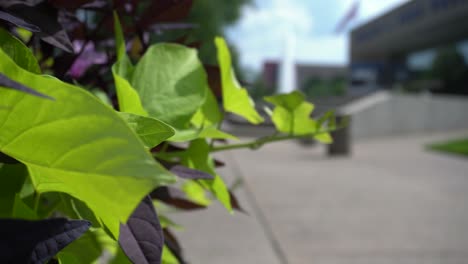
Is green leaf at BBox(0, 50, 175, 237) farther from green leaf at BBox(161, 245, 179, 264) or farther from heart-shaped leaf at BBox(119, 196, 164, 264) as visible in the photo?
green leaf at BBox(161, 245, 179, 264)

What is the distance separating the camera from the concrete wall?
39.5 feet

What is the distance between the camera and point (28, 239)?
0.65 ft

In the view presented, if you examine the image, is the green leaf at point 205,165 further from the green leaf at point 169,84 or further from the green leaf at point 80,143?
the green leaf at point 80,143

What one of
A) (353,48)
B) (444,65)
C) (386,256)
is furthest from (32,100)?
(353,48)

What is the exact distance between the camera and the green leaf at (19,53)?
0.27m

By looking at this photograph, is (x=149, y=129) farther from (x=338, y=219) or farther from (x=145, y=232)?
(x=338, y=219)

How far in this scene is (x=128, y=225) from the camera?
0.29 m

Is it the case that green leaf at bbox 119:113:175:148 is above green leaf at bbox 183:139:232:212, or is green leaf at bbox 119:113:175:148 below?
above

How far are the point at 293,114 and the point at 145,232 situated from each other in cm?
20

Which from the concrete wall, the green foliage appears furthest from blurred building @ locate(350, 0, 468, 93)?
the green foliage

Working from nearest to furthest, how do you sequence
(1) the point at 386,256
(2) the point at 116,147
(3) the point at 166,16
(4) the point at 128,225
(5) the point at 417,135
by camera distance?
(2) the point at 116,147 → (4) the point at 128,225 → (3) the point at 166,16 → (1) the point at 386,256 → (5) the point at 417,135

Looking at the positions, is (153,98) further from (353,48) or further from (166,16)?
(353,48)

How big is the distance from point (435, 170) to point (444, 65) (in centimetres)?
2476

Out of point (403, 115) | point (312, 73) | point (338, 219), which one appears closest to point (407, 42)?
point (312, 73)
